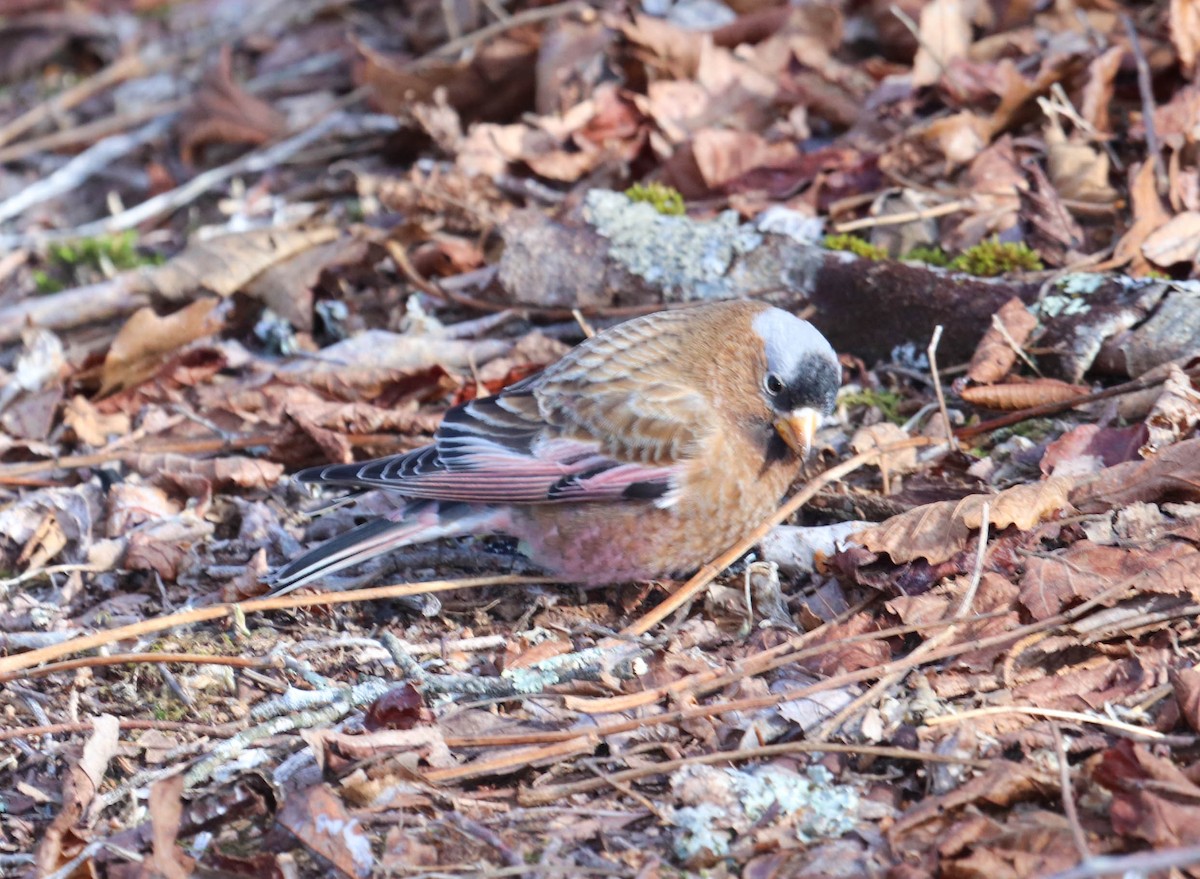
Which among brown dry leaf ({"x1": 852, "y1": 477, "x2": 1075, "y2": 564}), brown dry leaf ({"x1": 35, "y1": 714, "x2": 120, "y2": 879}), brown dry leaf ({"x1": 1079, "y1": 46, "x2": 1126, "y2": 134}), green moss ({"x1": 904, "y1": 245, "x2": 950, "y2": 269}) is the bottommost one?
brown dry leaf ({"x1": 35, "y1": 714, "x2": 120, "y2": 879})

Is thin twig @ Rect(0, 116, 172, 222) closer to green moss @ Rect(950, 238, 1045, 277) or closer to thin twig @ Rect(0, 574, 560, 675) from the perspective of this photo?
thin twig @ Rect(0, 574, 560, 675)

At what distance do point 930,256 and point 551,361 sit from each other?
5.49 feet

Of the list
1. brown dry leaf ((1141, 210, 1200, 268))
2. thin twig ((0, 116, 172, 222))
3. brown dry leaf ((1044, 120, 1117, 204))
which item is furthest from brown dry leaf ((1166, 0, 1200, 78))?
thin twig ((0, 116, 172, 222))

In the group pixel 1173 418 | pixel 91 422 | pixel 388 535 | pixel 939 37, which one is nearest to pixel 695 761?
pixel 388 535

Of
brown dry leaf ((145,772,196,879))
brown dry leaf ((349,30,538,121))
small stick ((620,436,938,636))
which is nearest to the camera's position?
brown dry leaf ((145,772,196,879))

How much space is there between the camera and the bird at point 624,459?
4375 mm

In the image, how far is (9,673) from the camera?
13.1ft

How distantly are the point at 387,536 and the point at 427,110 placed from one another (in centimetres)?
320

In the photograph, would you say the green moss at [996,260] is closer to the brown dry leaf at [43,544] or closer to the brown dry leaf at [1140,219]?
the brown dry leaf at [1140,219]

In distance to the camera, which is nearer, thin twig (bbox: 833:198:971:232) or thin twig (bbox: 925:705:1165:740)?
thin twig (bbox: 925:705:1165:740)

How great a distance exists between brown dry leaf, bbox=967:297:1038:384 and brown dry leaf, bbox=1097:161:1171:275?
50 centimetres

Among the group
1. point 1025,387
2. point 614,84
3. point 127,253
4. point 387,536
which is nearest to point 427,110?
point 614,84

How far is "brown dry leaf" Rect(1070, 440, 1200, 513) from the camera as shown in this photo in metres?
4.01

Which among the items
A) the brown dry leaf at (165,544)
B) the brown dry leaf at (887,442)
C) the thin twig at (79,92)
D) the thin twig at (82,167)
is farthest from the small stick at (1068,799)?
the thin twig at (79,92)
